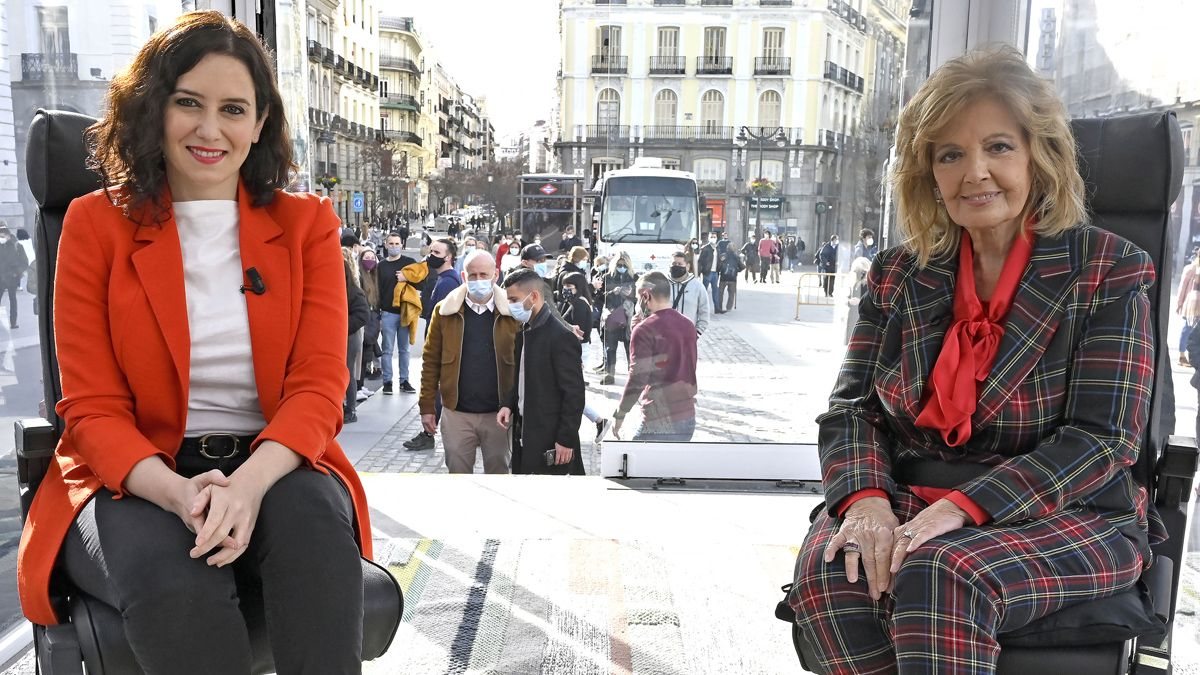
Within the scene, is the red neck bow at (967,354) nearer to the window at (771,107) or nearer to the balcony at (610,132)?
the window at (771,107)

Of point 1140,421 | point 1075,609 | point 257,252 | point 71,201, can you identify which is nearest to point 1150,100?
point 1140,421

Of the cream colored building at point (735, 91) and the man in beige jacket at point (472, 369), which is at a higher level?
the cream colored building at point (735, 91)

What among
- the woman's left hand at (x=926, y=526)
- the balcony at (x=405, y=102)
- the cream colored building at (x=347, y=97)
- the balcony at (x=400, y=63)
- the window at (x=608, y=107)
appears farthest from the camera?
the balcony at (x=400, y=63)

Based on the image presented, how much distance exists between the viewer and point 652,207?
172 inches

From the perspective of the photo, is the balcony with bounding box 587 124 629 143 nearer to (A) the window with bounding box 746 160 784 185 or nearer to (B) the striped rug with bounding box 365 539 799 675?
(A) the window with bounding box 746 160 784 185

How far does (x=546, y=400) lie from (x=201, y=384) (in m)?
3.07

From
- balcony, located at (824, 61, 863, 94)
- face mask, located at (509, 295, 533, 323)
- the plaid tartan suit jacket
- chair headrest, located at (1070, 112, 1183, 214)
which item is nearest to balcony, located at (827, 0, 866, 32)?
balcony, located at (824, 61, 863, 94)

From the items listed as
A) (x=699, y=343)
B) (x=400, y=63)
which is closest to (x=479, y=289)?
(x=699, y=343)

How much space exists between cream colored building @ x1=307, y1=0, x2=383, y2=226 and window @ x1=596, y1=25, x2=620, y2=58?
1.74 m

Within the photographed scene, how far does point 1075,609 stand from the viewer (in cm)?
136

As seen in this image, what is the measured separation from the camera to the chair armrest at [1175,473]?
151 cm

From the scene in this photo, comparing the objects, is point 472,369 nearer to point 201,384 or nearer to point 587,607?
point 587,607

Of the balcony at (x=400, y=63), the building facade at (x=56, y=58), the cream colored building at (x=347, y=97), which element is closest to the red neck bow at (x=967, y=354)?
the building facade at (x=56, y=58)

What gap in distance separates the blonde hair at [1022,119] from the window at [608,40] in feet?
9.16
